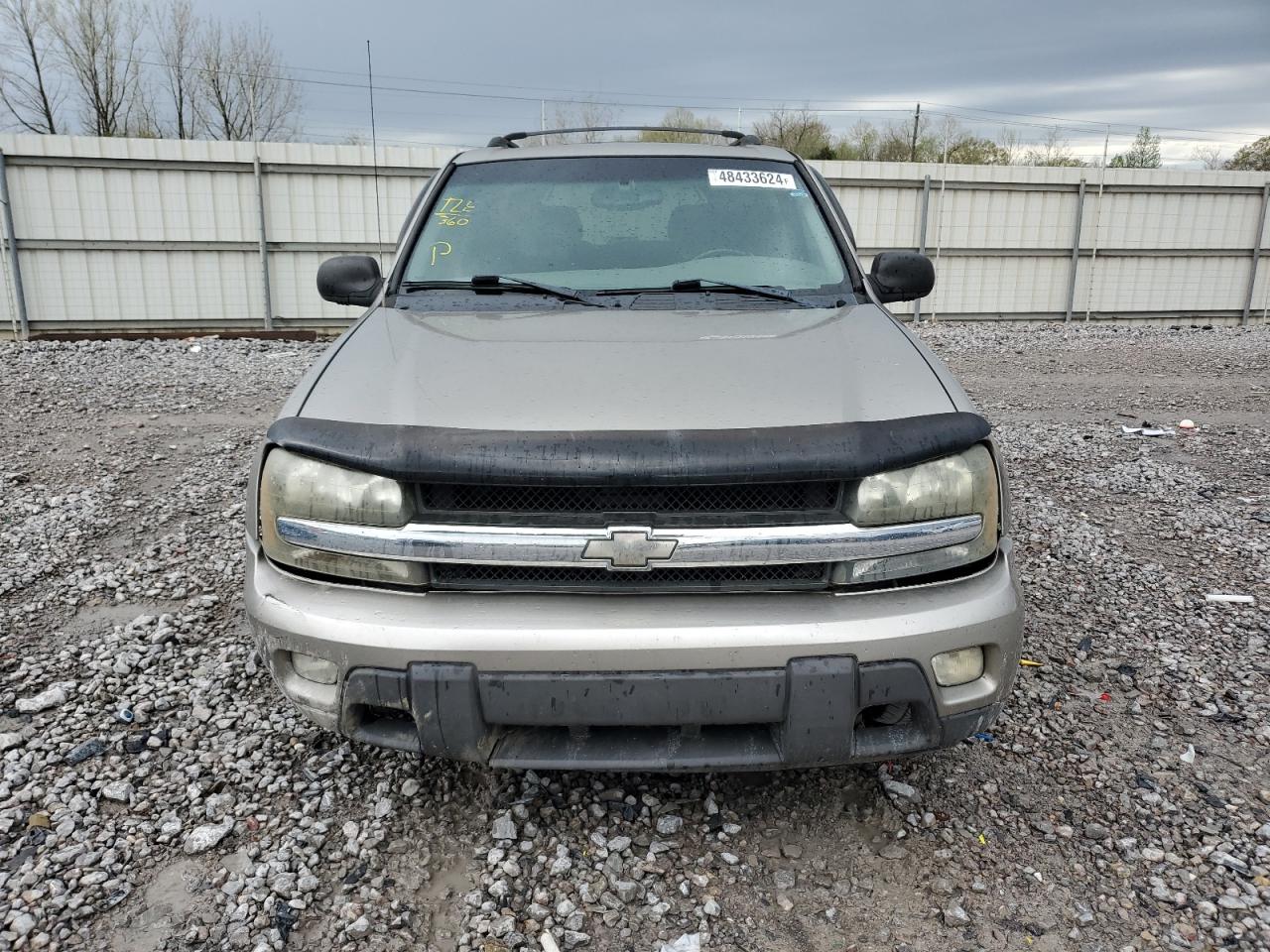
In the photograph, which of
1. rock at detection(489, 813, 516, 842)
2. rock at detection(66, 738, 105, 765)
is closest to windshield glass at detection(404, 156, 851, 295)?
rock at detection(489, 813, 516, 842)

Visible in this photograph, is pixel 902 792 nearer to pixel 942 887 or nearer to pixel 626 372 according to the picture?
pixel 942 887

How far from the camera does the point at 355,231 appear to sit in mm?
14242

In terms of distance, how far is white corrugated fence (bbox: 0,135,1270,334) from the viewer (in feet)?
43.5

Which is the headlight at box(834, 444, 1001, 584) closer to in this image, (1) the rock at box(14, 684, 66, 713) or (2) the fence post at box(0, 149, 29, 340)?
(1) the rock at box(14, 684, 66, 713)

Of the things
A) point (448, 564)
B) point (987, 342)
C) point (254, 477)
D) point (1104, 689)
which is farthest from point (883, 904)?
point (987, 342)

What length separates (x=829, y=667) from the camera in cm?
199

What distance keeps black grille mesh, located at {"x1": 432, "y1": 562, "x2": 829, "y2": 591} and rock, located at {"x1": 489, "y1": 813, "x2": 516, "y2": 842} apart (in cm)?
76

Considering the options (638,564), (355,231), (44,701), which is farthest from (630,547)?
(355,231)

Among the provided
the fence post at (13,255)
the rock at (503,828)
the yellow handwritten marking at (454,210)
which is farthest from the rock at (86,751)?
the fence post at (13,255)

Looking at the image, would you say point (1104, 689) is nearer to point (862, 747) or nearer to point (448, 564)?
point (862, 747)

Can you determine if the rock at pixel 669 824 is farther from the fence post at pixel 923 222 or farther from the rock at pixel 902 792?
the fence post at pixel 923 222

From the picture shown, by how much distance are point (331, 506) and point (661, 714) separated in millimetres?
912

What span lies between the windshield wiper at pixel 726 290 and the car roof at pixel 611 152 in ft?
2.72

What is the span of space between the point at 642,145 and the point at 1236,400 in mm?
7849
